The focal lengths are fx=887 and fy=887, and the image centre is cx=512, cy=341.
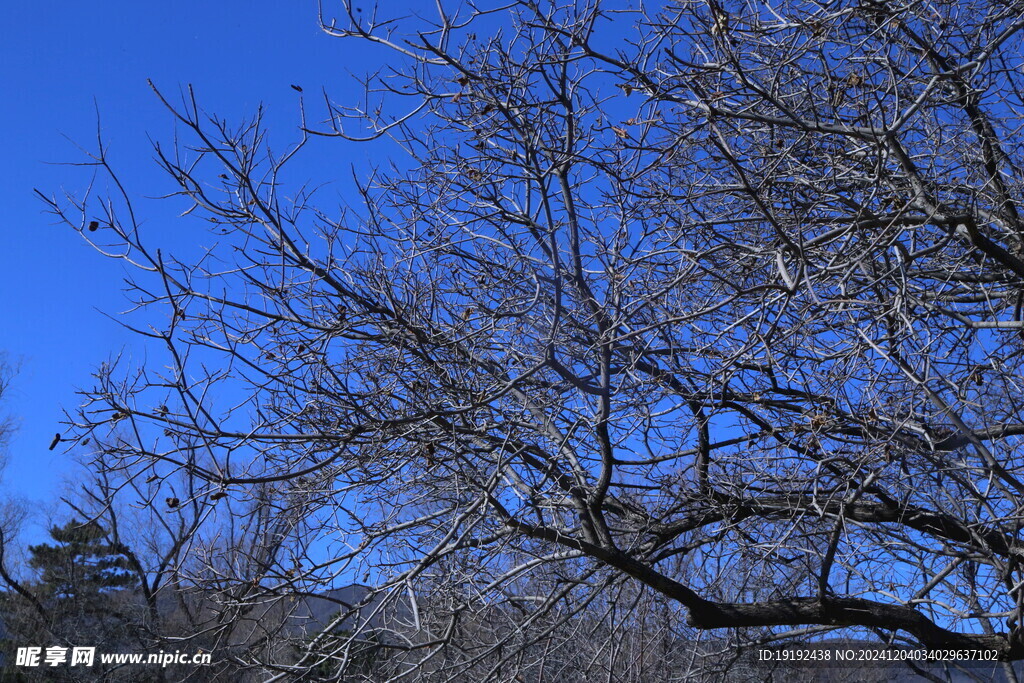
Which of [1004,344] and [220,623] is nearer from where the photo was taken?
[220,623]

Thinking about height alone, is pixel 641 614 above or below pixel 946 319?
below

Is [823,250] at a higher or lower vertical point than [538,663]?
higher

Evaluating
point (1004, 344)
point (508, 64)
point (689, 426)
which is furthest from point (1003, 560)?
point (508, 64)

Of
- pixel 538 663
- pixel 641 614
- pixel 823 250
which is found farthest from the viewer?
pixel 641 614

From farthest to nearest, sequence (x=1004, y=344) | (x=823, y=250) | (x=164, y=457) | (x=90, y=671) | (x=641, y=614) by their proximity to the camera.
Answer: (x=90, y=671) → (x=641, y=614) → (x=1004, y=344) → (x=823, y=250) → (x=164, y=457)

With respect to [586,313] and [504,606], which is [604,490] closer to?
[586,313]

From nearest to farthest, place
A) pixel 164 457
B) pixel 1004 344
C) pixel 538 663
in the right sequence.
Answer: pixel 164 457
pixel 1004 344
pixel 538 663

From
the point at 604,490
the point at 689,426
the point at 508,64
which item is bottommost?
Answer: the point at 604,490

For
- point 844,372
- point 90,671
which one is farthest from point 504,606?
point 90,671

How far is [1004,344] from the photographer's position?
5.98 meters

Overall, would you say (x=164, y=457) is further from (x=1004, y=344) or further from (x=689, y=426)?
(x=1004, y=344)

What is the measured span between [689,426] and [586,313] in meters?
0.99

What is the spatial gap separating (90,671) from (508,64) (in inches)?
→ 784

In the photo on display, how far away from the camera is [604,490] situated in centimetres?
567
